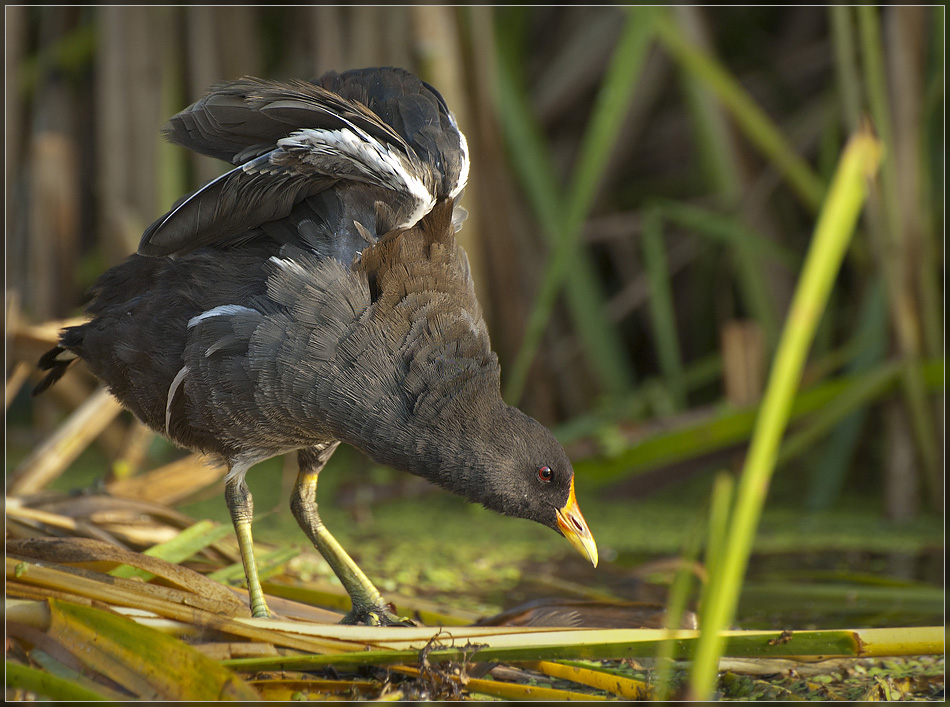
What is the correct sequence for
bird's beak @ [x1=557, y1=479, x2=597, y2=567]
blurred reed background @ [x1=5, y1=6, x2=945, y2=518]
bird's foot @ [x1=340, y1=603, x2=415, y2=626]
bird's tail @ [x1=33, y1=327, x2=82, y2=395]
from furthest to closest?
blurred reed background @ [x1=5, y1=6, x2=945, y2=518], bird's tail @ [x1=33, y1=327, x2=82, y2=395], bird's foot @ [x1=340, y1=603, x2=415, y2=626], bird's beak @ [x1=557, y1=479, x2=597, y2=567]

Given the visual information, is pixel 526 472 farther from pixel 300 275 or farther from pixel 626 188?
pixel 626 188

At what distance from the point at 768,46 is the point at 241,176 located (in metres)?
3.28

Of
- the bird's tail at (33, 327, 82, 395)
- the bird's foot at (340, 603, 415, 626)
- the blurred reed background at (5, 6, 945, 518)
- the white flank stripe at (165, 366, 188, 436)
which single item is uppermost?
the blurred reed background at (5, 6, 945, 518)

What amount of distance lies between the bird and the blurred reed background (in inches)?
43.5

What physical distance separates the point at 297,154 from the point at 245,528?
0.92 metres

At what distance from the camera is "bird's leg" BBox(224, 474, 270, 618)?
2150 millimetres

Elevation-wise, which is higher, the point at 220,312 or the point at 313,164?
the point at 313,164

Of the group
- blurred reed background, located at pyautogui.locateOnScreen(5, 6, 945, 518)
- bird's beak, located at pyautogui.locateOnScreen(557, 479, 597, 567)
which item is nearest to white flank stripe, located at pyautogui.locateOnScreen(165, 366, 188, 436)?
bird's beak, located at pyautogui.locateOnScreen(557, 479, 597, 567)

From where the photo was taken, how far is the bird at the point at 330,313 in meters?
2.01

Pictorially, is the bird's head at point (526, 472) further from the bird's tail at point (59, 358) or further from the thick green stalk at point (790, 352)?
the bird's tail at point (59, 358)

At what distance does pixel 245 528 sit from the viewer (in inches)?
90.9

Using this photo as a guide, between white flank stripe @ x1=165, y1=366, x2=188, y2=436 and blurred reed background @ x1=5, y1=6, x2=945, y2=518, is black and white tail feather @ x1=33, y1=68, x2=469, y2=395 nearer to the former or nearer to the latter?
white flank stripe @ x1=165, y1=366, x2=188, y2=436

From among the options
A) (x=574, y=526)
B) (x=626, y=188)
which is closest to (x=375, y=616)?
(x=574, y=526)

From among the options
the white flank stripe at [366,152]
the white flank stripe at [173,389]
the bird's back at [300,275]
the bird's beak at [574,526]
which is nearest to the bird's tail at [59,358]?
the bird's back at [300,275]
